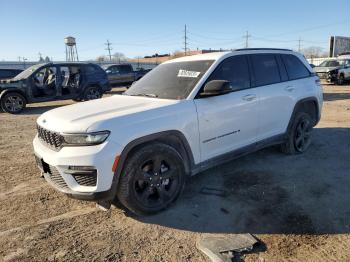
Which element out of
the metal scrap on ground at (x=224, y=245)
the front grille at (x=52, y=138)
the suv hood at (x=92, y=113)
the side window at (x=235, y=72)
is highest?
the side window at (x=235, y=72)

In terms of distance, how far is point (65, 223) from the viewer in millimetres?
3631

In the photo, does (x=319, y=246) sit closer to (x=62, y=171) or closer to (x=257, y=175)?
(x=257, y=175)

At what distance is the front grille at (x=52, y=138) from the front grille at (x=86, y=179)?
392 millimetres

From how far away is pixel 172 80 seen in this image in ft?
14.6

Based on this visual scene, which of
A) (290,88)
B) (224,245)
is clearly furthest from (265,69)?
(224,245)

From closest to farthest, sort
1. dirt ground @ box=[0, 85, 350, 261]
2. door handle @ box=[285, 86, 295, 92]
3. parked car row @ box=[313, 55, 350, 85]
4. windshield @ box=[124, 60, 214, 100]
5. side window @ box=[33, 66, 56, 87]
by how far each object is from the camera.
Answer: dirt ground @ box=[0, 85, 350, 261]
windshield @ box=[124, 60, 214, 100]
door handle @ box=[285, 86, 295, 92]
side window @ box=[33, 66, 56, 87]
parked car row @ box=[313, 55, 350, 85]

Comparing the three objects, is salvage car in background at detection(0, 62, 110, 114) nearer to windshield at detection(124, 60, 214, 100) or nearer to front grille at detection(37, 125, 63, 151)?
windshield at detection(124, 60, 214, 100)

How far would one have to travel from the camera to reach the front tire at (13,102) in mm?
11586

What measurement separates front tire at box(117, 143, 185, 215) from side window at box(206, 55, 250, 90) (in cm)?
129

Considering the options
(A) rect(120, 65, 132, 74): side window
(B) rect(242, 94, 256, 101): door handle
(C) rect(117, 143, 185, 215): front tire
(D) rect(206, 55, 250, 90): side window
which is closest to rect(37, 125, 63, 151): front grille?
(C) rect(117, 143, 185, 215): front tire

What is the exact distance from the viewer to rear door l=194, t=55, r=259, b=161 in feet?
13.1

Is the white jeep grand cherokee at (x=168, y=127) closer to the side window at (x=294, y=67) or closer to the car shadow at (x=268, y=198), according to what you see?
the side window at (x=294, y=67)

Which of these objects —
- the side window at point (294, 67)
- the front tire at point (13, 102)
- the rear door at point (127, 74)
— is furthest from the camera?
the rear door at point (127, 74)

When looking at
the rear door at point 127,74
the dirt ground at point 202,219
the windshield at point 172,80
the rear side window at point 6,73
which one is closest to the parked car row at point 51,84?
the rear side window at point 6,73
